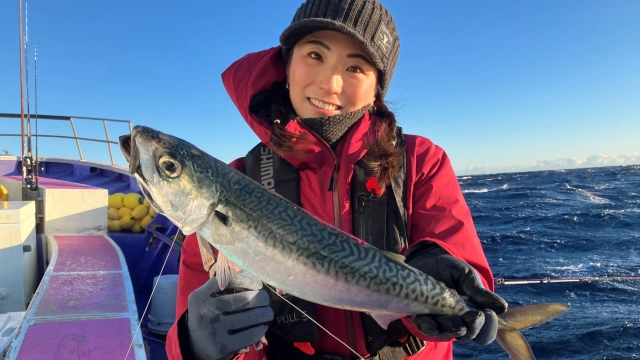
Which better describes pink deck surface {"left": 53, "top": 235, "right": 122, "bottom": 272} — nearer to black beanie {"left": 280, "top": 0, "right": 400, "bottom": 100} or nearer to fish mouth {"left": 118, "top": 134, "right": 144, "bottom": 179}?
fish mouth {"left": 118, "top": 134, "right": 144, "bottom": 179}

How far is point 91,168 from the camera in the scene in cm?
1427

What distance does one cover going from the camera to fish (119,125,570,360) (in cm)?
222

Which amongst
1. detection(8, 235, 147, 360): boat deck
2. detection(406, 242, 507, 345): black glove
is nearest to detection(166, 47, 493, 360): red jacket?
detection(406, 242, 507, 345): black glove

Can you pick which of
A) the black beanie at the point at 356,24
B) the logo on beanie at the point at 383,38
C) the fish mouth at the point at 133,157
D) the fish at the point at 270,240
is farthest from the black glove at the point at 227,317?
the logo on beanie at the point at 383,38

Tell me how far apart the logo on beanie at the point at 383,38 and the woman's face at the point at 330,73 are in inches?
5.4

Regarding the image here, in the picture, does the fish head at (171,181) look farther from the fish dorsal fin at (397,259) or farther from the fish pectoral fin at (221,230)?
the fish dorsal fin at (397,259)

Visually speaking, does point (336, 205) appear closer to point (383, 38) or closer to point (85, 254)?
point (383, 38)

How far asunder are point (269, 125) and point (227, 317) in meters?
1.38

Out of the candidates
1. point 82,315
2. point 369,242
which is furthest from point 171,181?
point 82,315

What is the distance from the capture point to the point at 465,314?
2395 millimetres

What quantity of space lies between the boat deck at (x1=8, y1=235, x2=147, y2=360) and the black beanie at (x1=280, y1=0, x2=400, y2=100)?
9.25 feet

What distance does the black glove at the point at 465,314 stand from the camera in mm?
2350

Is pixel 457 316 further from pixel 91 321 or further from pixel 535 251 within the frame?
pixel 535 251

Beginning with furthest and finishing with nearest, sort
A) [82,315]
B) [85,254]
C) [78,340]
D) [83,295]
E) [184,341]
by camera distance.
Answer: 1. [85,254]
2. [83,295]
3. [82,315]
4. [78,340]
5. [184,341]
